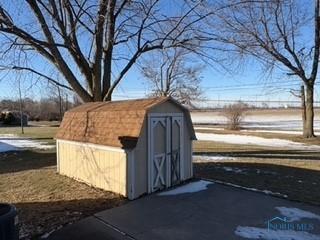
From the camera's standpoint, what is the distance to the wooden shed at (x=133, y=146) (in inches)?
303

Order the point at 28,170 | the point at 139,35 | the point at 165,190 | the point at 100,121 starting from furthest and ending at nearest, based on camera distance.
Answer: the point at 139,35, the point at 28,170, the point at 100,121, the point at 165,190

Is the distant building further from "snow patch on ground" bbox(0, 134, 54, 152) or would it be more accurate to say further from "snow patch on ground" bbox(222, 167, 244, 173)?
"snow patch on ground" bbox(222, 167, 244, 173)

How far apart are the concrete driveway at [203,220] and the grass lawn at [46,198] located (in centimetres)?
41

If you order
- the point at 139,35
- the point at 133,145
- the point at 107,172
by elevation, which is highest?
the point at 139,35

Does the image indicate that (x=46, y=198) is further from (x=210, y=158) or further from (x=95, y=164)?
(x=210, y=158)

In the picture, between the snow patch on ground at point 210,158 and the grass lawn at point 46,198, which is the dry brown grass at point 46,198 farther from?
the snow patch on ground at point 210,158

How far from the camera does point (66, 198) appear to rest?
7711 millimetres

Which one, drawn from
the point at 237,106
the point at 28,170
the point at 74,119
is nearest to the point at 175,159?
the point at 74,119

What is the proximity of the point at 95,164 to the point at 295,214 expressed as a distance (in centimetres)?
463

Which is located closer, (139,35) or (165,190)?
(165,190)

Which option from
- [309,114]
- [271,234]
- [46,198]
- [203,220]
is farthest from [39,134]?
[271,234]

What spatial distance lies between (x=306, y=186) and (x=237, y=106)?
27495 millimetres

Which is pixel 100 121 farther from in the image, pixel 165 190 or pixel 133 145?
→ pixel 165 190

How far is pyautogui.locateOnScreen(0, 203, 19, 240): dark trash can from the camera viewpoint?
14.0 ft
